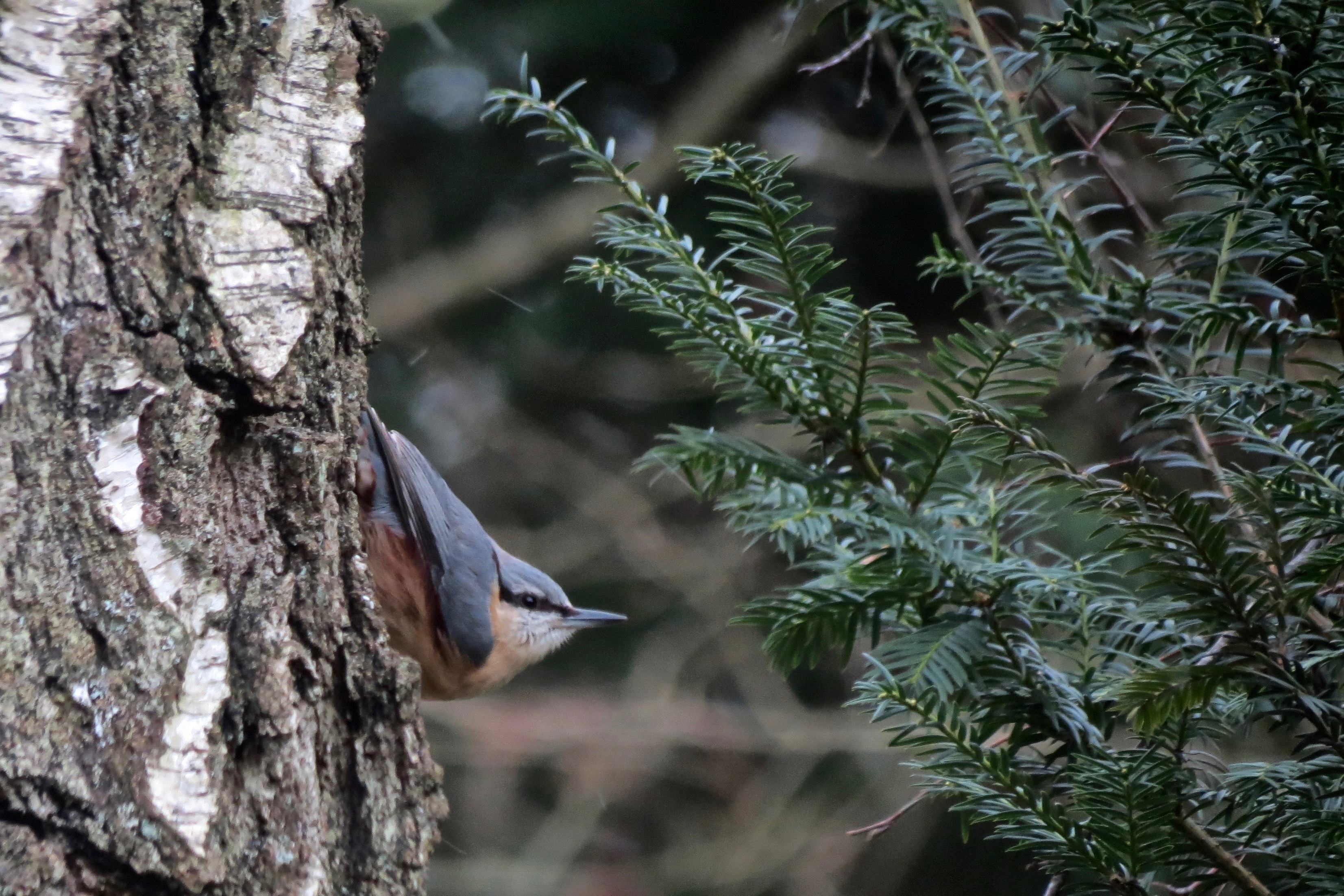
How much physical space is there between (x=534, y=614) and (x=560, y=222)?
179 cm

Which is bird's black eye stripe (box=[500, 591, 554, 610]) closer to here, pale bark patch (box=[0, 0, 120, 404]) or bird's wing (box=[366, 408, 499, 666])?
bird's wing (box=[366, 408, 499, 666])

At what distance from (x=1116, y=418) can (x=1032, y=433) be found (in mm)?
2487

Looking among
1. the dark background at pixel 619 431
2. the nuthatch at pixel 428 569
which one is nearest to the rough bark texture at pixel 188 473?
the nuthatch at pixel 428 569

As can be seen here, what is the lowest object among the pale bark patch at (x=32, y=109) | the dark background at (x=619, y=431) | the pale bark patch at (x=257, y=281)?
the dark background at (x=619, y=431)

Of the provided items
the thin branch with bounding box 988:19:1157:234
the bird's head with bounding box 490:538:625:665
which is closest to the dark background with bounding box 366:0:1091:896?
the bird's head with bounding box 490:538:625:665

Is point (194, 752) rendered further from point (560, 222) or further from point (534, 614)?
point (560, 222)

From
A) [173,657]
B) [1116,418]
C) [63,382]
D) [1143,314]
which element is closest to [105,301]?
[63,382]

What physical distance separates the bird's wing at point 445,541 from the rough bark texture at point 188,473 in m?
0.61

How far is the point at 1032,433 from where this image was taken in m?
1.08

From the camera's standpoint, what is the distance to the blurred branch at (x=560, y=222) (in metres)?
3.88

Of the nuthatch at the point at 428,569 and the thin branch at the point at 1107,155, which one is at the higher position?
the thin branch at the point at 1107,155

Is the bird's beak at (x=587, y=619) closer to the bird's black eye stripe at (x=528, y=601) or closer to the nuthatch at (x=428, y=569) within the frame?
the bird's black eye stripe at (x=528, y=601)

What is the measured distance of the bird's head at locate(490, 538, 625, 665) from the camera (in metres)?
2.66

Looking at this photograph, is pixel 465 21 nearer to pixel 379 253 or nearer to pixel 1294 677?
pixel 379 253
